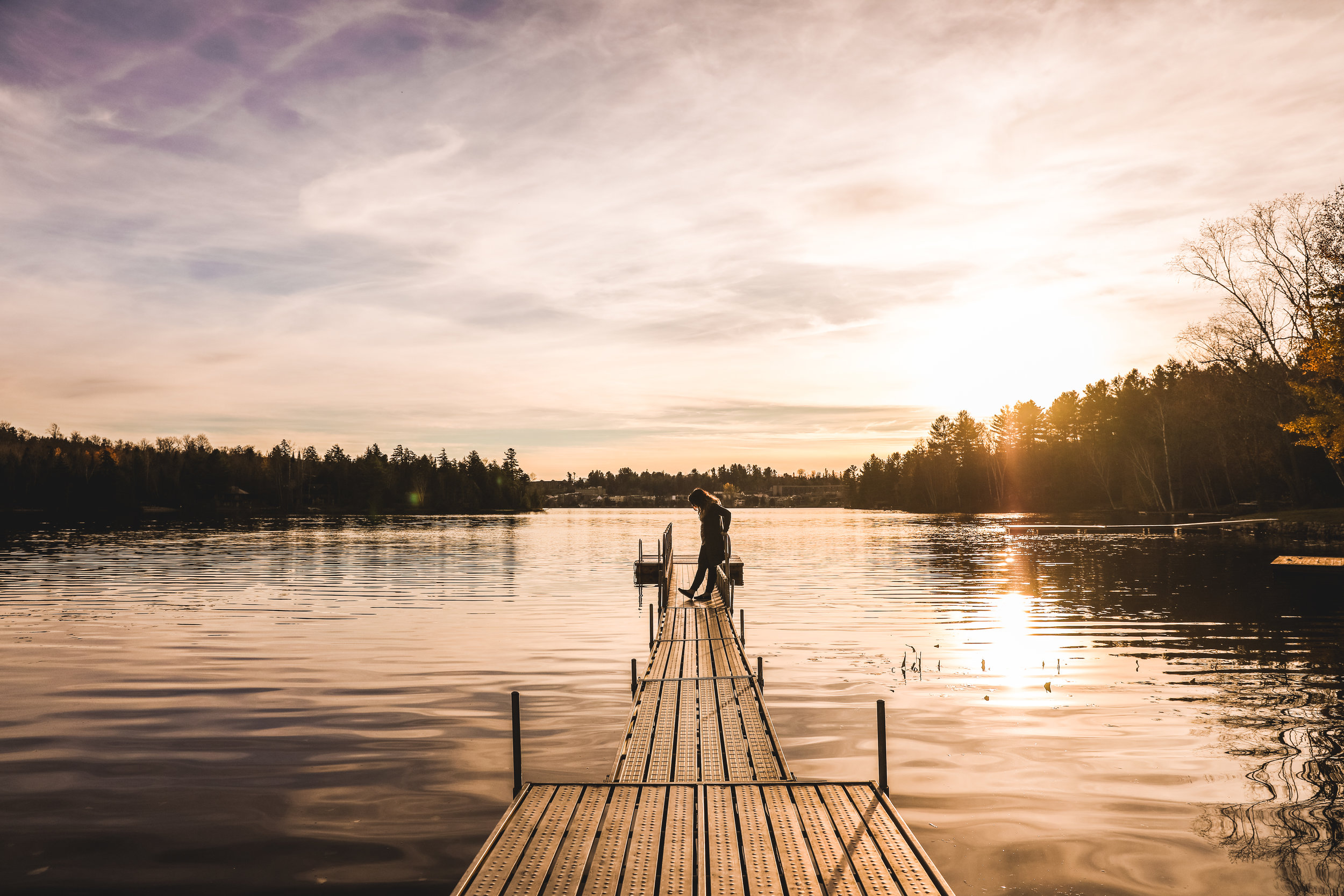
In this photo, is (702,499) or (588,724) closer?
(588,724)

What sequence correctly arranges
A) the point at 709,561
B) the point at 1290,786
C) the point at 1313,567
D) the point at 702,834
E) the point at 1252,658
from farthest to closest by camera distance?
the point at 1313,567 → the point at 709,561 → the point at 1252,658 → the point at 1290,786 → the point at 702,834

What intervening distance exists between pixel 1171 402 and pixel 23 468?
161913mm

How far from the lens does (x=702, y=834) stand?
6156 mm

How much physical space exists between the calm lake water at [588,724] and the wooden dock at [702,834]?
145 centimetres

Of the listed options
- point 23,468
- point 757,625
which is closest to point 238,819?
point 757,625

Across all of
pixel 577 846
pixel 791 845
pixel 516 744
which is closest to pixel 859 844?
pixel 791 845

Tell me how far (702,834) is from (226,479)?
16782cm

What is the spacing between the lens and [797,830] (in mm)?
6238

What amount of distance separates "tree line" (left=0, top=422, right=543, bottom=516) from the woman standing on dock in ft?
472

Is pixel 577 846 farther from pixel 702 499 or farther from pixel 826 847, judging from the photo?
pixel 702 499

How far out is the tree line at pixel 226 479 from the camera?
132 m

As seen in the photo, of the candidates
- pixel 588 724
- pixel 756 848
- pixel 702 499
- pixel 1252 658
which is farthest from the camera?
pixel 702 499

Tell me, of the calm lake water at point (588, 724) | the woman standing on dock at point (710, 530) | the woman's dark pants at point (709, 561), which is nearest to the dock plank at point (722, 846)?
the calm lake water at point (588, 724)

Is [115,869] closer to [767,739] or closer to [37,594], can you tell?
[767,739]
